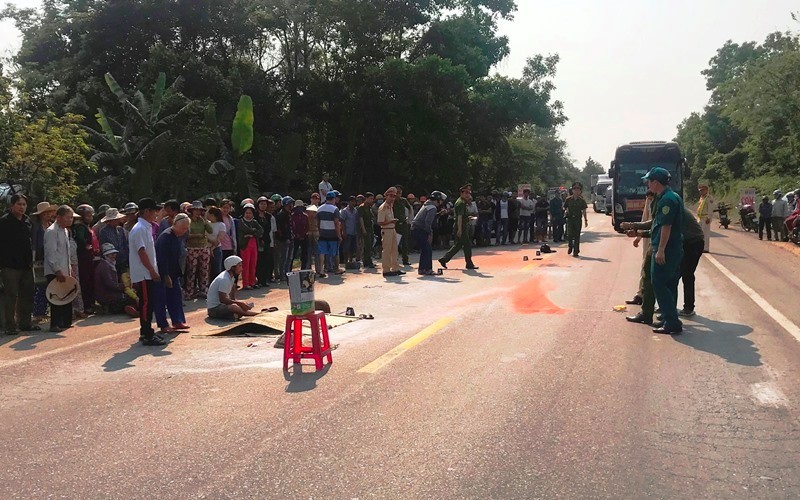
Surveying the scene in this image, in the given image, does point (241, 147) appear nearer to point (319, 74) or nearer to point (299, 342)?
point (319, 74)

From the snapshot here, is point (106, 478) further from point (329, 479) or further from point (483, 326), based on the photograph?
point (483, 326)

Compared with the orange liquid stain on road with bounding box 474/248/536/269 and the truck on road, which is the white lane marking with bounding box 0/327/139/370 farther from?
the truck on road

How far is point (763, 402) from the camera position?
6.13 meters

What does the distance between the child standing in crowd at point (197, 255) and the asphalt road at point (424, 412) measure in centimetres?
A: 283

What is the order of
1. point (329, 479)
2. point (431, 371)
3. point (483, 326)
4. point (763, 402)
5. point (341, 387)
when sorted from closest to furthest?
point (329, 479), point (763, 402), point (341, 387), point (431, 371), point (483, 326)

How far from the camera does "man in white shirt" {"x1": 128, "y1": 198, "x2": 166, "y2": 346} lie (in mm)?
9156

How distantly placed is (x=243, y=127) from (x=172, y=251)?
16.6 meters

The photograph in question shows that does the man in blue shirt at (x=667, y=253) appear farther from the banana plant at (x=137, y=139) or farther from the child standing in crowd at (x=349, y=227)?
the banana plant at (x=137, y=139)

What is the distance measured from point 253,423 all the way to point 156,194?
21.0m

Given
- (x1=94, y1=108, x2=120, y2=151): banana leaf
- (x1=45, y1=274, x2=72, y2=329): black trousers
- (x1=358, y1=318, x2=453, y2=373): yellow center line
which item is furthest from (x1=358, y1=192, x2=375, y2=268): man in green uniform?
(x1=94, y1=108, x2=120, y2=151): banana leaf

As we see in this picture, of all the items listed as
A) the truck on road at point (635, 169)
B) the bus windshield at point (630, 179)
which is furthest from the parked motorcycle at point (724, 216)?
the bus windshield at point (630, 179)

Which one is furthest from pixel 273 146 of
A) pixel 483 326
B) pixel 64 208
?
pixel 483 326

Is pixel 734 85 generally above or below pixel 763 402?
above

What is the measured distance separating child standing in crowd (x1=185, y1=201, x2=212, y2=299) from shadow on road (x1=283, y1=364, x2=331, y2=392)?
6.24m
